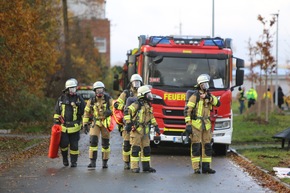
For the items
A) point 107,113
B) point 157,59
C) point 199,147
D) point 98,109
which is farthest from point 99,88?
point 157,59

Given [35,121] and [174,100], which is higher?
[174,100]

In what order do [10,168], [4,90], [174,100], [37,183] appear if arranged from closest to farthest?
1. [37,183]
2. [10,168]
3. [174,100]
4. [4,90]

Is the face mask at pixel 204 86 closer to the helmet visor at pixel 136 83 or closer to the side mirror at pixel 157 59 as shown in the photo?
the helmet visor at pixel 136 83

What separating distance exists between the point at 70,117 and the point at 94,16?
3821cm

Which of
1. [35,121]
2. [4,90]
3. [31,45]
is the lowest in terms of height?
[35,121]

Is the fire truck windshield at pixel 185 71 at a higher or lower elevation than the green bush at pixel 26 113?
higher

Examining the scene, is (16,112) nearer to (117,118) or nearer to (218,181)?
(117,118)

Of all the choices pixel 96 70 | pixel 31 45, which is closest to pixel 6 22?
pixel 31 45

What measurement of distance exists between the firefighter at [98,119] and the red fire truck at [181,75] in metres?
2.90

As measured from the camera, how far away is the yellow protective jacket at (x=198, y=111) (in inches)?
612

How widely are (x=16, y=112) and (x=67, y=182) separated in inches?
799

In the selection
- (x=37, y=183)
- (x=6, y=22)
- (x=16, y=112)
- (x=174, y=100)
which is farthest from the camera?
(x=16, y=112)

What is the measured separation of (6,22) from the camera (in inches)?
876

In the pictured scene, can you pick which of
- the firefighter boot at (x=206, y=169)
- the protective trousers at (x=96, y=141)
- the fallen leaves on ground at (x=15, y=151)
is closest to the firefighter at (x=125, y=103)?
the protective trousers at (x=96, y=141)
